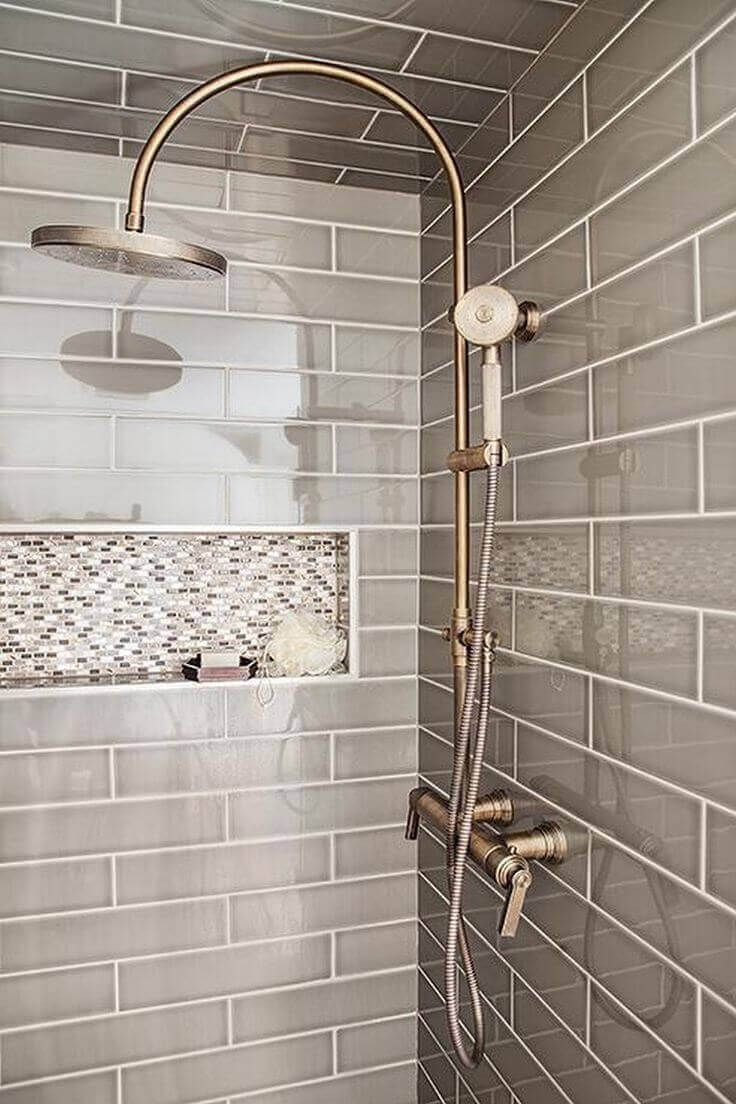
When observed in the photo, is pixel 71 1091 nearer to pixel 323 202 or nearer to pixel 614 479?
pixel 614 479

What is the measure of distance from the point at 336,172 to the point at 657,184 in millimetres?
787

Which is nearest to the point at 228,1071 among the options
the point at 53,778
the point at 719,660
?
the point at 53,778

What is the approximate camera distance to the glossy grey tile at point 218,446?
1.62m

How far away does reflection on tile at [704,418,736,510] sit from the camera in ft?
3.06

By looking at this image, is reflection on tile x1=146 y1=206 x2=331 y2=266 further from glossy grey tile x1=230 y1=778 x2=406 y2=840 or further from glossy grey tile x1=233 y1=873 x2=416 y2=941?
glossy grey tile x1=233 y1=873 x2=416 y2=941

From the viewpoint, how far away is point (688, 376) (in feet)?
3.29

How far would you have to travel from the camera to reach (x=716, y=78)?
0.94 metres

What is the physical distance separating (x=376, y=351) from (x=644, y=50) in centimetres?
78

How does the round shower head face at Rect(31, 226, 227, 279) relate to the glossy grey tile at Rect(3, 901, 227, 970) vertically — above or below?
above

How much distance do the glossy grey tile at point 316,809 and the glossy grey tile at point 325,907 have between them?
115mm

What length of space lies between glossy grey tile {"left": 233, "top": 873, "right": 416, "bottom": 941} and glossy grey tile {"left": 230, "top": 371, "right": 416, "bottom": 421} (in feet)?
2.91

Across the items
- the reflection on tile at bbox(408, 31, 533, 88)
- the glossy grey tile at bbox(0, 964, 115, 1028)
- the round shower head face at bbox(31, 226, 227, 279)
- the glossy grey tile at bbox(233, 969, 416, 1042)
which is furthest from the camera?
the glossy grey tile at bbox(233, 969, 416, 1042)

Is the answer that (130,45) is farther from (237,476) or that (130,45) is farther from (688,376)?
(688,376)

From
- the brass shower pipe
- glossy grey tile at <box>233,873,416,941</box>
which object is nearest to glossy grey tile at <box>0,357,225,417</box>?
the brass shower pipe
